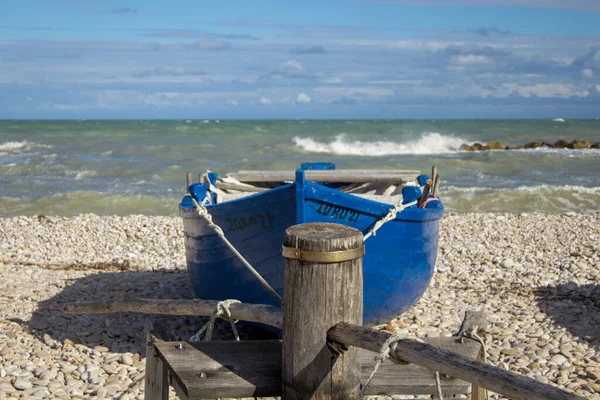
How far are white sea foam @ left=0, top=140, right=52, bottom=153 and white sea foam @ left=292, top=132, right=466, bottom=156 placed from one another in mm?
14678

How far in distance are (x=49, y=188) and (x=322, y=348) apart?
17910mm

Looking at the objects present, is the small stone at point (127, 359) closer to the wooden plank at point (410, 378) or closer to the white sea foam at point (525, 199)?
the wooden plank at point (410, 378)

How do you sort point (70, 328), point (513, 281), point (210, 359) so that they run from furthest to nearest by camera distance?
point (513, 281) → point (70, 328) → point (210, 359)

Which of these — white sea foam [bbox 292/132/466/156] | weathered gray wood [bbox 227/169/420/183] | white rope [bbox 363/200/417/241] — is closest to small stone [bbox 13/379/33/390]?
white rope [bbox 363/200/417/241]

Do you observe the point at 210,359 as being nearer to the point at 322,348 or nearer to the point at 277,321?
the point at 277,321

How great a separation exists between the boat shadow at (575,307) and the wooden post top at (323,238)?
13.5 feet

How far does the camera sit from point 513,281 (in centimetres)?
837

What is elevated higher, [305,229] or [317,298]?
[305,229]

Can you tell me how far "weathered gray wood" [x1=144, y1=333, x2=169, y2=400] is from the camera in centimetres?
335

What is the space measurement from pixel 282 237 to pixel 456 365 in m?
2.79

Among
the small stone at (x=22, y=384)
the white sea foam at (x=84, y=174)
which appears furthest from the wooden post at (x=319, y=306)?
the white sea foam at (x=84, y=174)

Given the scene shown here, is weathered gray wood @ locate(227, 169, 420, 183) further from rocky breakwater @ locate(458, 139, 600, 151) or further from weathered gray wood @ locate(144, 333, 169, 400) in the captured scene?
rocky breakwater @ locate(458, 139, 600, 151)

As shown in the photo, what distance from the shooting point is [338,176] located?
22.9 ft

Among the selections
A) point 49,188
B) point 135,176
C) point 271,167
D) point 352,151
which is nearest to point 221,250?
point 49,188
